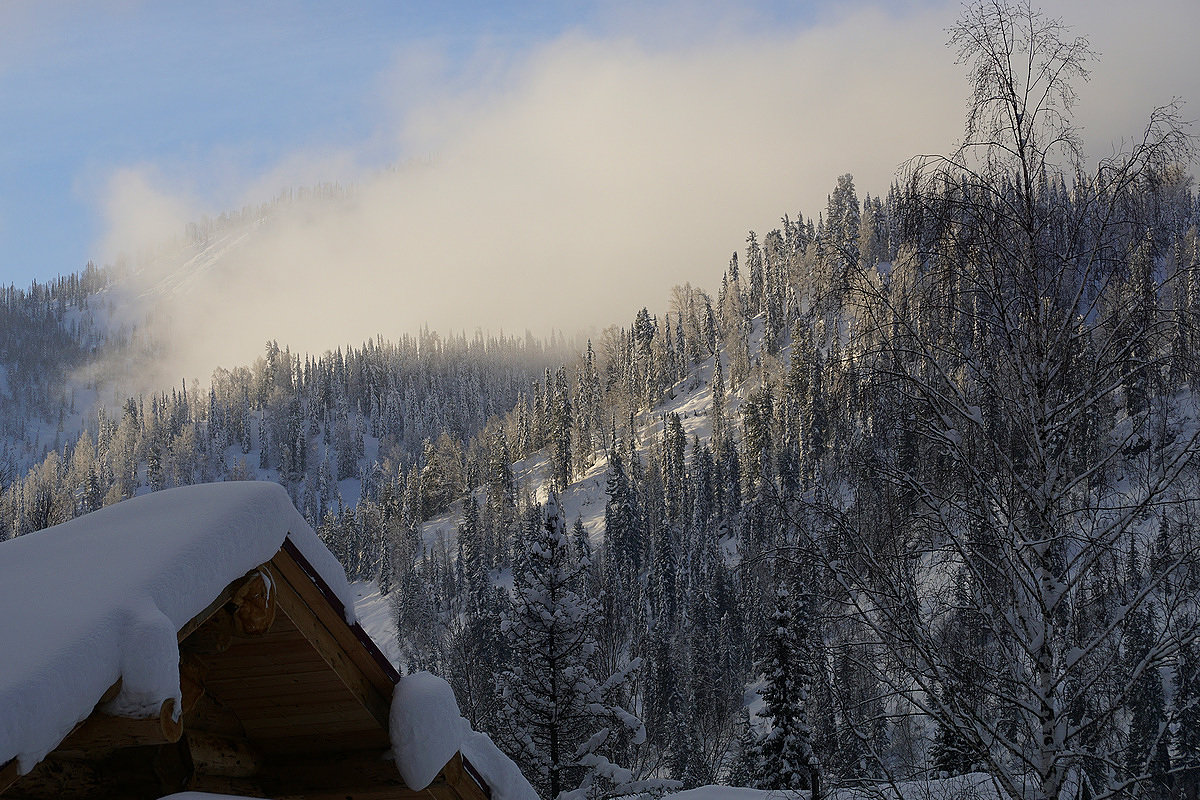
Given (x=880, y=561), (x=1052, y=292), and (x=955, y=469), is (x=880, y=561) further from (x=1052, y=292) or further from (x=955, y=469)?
(x=1052, y=292)

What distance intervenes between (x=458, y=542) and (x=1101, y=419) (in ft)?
273

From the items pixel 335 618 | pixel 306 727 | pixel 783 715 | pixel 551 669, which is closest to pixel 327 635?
pixel 335 618

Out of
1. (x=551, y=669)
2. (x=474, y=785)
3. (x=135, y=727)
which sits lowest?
(x=551, y=669)

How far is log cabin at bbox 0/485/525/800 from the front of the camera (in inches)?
101

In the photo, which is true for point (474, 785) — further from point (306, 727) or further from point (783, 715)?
point (783, 715)

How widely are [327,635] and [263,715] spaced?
657mm

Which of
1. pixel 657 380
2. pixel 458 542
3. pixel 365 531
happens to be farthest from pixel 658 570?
pixel 657 380

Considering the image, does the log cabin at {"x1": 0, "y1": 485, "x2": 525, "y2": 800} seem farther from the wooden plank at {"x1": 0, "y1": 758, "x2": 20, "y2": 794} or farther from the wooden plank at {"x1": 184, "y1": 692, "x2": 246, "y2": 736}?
the wooden plank at {"x1": 0, "y1": 758, "x2": 20, "y2": 794}

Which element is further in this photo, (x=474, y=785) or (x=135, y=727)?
(x=474, y=785)

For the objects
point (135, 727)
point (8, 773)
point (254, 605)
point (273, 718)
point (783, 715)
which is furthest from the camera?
point (783, 715)

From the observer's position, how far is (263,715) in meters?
3.34

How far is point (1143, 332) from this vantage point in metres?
5.80

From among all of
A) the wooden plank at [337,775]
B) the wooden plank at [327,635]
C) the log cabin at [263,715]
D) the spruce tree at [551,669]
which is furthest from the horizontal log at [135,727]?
the spruce tree at [551,669]

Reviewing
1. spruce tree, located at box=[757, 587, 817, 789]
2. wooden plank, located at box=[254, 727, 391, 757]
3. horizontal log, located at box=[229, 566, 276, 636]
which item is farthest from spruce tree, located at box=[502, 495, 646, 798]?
horizontal log, located at box=[229, 566, 276, 636]
